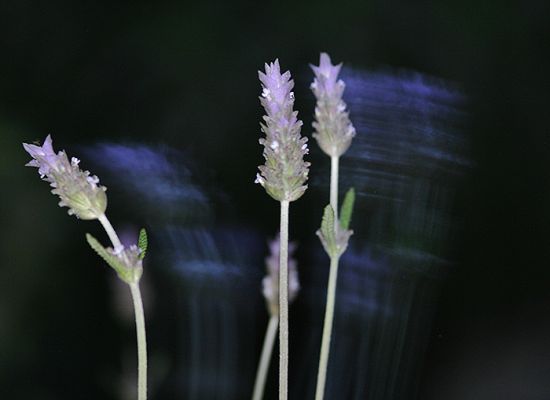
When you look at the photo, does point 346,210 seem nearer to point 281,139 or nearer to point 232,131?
point 281,139

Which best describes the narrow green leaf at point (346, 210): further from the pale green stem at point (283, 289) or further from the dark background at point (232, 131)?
the dark background at point (232, 131)

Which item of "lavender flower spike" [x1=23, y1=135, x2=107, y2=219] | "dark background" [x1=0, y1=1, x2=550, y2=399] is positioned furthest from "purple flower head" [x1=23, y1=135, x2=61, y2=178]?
"dark background" [x1=0, y1=1, x2=550, y2=399]

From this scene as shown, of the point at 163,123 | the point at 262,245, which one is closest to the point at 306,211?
the point at 262,245

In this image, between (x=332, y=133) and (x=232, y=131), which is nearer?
(x=332, y=133)

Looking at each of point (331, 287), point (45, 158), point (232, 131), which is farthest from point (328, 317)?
point (232, 131)

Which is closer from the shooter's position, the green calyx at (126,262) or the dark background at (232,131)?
the green calyx at (126,262)

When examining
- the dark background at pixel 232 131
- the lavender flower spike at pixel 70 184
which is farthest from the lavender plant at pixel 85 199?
the dark background at pixel 232 131

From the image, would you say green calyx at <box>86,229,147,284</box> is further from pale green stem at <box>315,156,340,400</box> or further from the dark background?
the dark background
